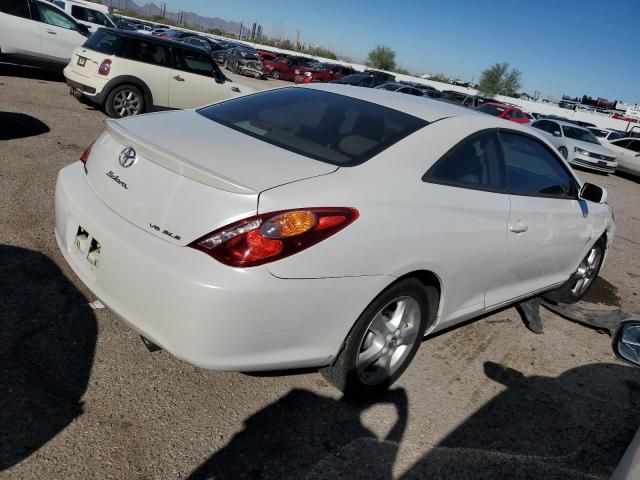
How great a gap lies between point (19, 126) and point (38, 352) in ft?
18.7

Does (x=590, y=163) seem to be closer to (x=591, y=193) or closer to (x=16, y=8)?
(x=591, y=193)

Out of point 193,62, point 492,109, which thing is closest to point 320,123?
point 193,62

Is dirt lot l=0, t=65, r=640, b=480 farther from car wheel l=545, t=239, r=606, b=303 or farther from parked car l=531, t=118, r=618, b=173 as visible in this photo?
parked car l=531, t=118, r=618, b=173

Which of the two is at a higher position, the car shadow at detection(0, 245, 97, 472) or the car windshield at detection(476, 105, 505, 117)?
the car windshield at detection(476, 105, 505, 117)

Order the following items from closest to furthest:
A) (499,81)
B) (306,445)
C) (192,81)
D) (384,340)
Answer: (306,445)
(384,340)
(192,81)
(499,81)

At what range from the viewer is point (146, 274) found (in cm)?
218

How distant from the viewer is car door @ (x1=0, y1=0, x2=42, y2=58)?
35.0 ft

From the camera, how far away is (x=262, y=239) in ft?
6.93

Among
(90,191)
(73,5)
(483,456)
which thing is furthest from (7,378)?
(73,5)

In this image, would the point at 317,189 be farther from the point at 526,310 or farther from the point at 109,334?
the point at 526,310

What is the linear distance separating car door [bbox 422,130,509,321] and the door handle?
8 centimetres

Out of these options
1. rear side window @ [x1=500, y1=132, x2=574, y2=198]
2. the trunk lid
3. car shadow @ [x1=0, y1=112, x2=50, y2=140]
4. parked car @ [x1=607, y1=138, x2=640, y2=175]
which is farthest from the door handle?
parked car @ [x1=607, y1=138, x2=640, y2=175]

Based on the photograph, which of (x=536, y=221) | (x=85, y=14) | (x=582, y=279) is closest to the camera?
(x=536, y=221)

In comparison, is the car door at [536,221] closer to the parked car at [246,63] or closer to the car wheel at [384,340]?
the car wheel at [384,340]
